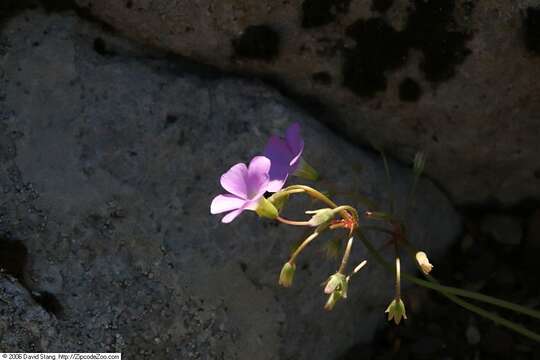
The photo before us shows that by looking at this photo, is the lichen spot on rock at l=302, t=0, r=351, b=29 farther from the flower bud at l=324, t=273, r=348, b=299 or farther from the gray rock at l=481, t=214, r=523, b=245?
the gray rock at l=481, t=214, r=523, b=245

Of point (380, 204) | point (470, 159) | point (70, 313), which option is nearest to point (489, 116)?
point (470, 159)

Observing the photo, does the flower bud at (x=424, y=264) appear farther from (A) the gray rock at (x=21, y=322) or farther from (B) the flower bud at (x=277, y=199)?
(A) the gray rock at (x=21, y=322)

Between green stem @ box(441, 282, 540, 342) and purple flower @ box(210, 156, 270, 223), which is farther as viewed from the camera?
green stem @ box(441, 282, 540, 342)

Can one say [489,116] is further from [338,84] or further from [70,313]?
[70,313]

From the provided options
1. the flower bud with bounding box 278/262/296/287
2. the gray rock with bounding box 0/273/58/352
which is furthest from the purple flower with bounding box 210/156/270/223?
the gray rock with bounding box 0/273/58/352

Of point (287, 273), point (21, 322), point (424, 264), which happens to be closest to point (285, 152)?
point (287, 273)

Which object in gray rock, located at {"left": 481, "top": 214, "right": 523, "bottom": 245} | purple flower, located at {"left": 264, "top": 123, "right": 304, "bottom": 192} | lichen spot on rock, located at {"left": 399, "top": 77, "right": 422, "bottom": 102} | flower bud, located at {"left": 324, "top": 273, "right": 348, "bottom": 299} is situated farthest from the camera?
gray rock, located at {"left": 481, "top": 214, "right": 523, "bottom": 245}

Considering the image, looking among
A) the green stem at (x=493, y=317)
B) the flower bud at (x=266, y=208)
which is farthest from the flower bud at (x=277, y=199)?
the green stem at (x=493, y=317)

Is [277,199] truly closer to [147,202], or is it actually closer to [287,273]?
[287,273]
